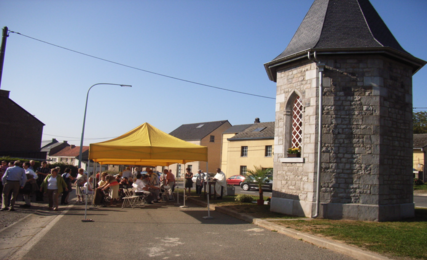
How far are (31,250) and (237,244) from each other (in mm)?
3834

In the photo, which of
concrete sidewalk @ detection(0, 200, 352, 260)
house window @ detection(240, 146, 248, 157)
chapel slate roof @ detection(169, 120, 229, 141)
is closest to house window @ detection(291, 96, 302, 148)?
concrete sidewalk @ detection(0, 200, 352, 260)

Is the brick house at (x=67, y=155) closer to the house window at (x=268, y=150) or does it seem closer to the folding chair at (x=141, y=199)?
the house window at (x=268, y=150)

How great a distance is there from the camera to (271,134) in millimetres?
37531

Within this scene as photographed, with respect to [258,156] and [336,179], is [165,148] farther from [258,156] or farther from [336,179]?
[258,156]

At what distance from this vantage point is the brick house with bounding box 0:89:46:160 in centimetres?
3278

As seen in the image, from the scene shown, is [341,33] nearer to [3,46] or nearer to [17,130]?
[3,46]

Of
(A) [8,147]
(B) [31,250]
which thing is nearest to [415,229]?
(B) [31,250]

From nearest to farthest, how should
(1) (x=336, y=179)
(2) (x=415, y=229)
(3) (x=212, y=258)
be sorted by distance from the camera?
(3) (x=212, y=258)
(2) (x=415, y=229)
(1) (x=336, y=179)

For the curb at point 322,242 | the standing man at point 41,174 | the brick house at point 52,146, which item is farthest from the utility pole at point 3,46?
the brick house at point 52,146

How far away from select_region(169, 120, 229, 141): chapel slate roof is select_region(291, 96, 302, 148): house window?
126 feet

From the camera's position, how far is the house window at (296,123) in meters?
11.4

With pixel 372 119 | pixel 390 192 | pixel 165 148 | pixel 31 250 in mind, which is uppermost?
pixel 372 119

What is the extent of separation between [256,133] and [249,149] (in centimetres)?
206

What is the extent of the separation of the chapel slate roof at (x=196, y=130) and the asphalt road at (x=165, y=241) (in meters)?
40.6
